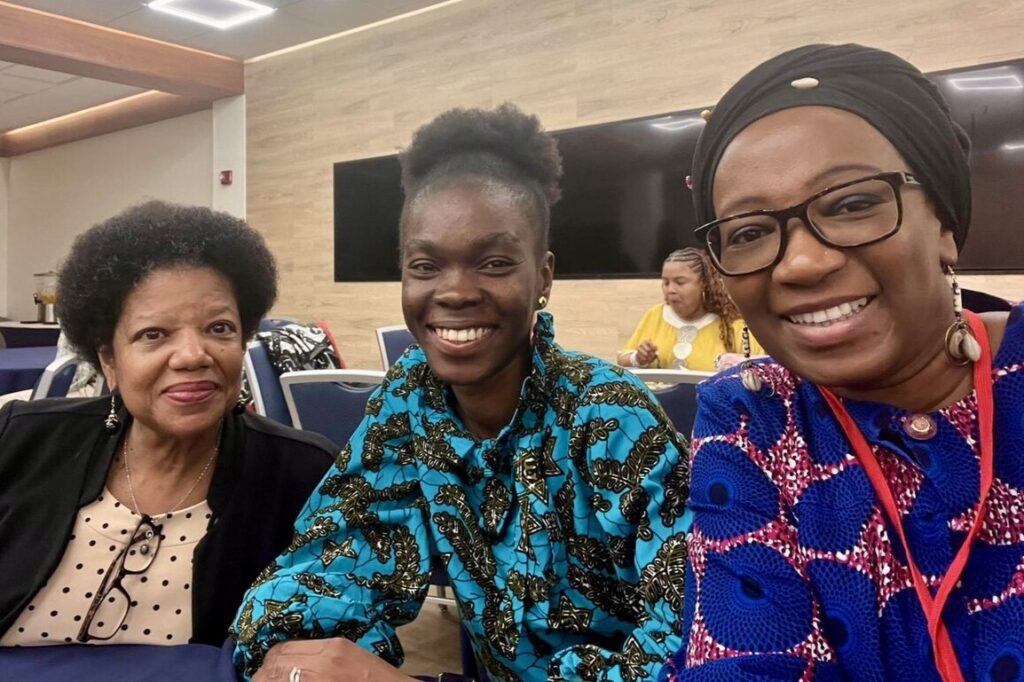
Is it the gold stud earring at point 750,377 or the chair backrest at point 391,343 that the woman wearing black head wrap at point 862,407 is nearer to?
the gold stud earring at point 750,377

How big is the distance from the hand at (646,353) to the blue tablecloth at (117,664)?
2477mm

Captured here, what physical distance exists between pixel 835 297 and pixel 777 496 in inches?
8.5

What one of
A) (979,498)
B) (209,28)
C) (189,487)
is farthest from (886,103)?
(209,28)

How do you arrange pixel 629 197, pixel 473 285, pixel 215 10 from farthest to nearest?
pixel 215 10 → pixel 629 197 → pixel 473 285

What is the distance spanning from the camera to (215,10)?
553 centimetres

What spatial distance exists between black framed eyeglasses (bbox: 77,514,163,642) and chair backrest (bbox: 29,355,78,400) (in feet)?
3.59

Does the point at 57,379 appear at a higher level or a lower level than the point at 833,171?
lower

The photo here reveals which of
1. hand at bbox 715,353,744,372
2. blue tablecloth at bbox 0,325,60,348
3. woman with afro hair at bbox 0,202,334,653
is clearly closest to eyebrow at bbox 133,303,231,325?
woman with afro hair at bbox 0,202,334,653

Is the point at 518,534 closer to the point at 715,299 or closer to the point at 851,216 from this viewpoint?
the point at 851,216

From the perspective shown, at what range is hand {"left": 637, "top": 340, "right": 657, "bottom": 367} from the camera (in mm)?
3309

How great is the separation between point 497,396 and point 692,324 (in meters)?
2.36

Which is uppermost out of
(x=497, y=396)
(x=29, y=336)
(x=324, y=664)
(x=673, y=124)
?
(x=673, y=124)

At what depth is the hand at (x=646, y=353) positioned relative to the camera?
10.9 ft

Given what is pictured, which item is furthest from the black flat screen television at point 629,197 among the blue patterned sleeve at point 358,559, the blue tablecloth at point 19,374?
the blue patterned sleeve at point 358,559
